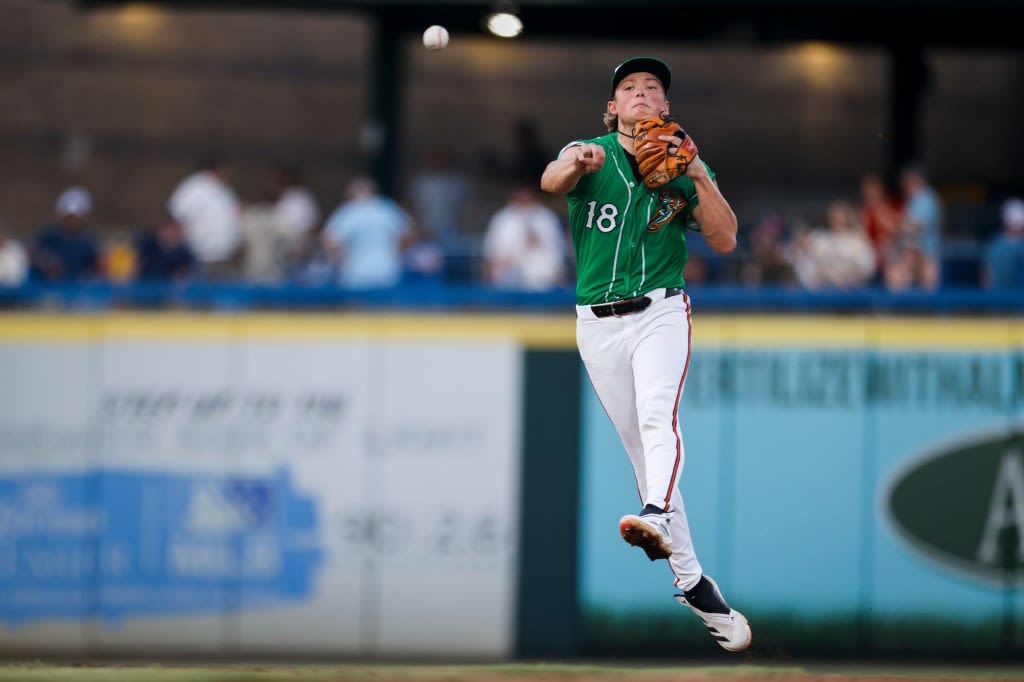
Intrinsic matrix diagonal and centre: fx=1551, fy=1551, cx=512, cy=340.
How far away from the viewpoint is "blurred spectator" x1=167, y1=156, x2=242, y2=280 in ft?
48.3

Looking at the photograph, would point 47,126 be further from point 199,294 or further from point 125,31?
point 199,294

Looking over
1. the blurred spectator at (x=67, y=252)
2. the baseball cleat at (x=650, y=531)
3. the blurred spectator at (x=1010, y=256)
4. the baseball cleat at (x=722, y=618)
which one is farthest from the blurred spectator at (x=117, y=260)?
the baseball cleat at (x=650, y=531)

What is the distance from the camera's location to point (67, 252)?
13508 millimetres

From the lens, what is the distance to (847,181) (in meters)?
20.5

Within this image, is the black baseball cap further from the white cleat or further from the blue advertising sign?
the blue advertising sign

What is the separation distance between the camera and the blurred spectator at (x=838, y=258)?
505 inches

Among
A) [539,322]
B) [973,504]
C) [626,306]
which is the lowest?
[973,504]

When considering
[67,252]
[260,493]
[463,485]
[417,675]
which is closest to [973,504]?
[463,485]

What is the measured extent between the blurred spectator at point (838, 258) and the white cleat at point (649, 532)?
6.55 m

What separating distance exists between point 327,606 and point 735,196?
34.1 feet

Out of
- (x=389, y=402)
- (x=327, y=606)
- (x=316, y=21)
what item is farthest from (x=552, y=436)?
(x=316, y=21)

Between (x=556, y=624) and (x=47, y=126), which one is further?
(x=47, y=126)

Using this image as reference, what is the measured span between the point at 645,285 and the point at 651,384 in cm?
46

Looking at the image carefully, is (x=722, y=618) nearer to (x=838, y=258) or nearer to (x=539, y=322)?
(x=539, y=322)
